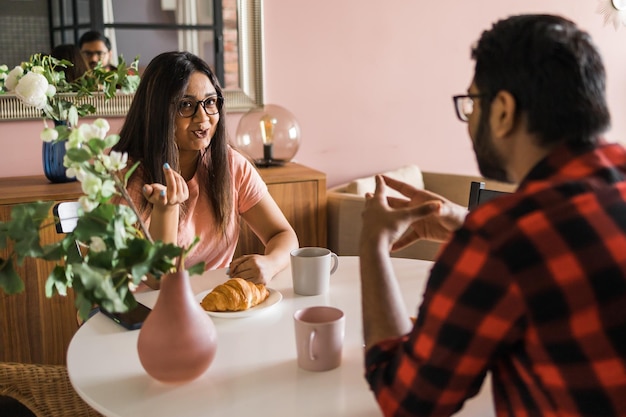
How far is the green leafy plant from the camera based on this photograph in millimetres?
1026

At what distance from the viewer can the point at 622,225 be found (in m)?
0.81

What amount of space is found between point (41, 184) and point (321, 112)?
1333mm

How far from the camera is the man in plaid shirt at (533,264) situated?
0.79 metres

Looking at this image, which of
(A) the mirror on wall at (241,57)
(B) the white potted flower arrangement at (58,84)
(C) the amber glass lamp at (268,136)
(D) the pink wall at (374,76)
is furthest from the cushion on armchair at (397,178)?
(B) the white potted flower arrangement at (58,84)

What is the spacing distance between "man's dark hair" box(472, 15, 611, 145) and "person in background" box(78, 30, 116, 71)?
2.31 m

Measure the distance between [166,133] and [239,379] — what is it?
99cm

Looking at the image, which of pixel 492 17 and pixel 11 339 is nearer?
pixel 11 339

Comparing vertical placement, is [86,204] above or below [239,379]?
above

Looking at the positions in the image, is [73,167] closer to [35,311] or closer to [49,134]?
[49,134]

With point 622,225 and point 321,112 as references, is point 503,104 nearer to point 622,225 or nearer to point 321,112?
point 622,225

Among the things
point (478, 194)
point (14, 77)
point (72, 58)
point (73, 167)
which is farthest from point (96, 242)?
point (72, 58)

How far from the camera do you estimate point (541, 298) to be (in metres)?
0.79

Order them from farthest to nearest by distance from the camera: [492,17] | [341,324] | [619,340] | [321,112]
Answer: [492,17] → [321,112] → [341,324] → [619,340]

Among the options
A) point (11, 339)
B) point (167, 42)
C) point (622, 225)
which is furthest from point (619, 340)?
point (167, 42)
